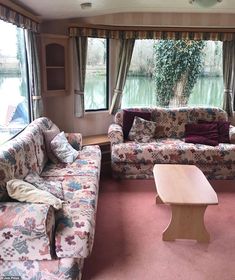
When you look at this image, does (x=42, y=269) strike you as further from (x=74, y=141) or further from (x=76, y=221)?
(x=74, y=141)

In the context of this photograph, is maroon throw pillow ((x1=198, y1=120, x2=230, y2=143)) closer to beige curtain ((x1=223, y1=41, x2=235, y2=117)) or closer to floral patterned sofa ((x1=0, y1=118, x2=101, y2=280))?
beige curtain ((x1=223, y1=41, x2=235, y2=117))

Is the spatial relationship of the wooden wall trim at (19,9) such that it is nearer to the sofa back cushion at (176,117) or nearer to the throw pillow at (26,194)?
the throw pillow at (26,194)

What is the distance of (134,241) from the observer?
8.24 feet

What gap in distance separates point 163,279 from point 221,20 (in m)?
3.86

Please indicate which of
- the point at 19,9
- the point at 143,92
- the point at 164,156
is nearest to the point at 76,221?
the point at 164,156

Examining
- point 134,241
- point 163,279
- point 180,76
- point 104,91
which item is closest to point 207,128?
point 180,76

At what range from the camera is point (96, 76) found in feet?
14.5

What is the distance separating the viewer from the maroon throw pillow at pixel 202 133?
12.7ft

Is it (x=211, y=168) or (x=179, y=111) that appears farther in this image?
(x=179, y=111)

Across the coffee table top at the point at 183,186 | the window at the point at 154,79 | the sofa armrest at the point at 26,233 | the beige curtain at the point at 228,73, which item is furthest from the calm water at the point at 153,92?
the sofa armrest at the point at 26,233

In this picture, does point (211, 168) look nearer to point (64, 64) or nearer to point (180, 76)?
point (180, 76)

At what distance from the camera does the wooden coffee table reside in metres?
2.35

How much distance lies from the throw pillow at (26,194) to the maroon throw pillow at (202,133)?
246 centimetres

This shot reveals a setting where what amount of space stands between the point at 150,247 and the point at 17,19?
255cm
